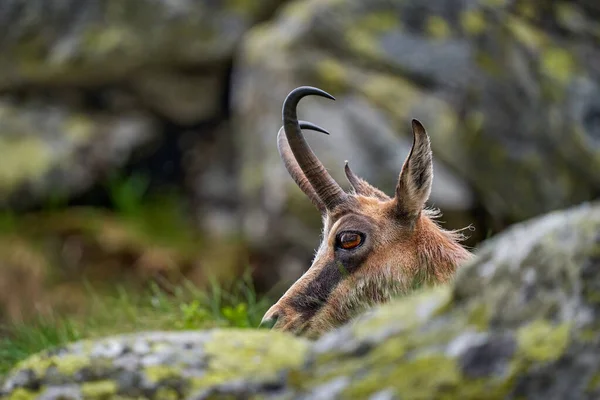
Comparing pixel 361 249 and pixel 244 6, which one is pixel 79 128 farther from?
pixel 361 249

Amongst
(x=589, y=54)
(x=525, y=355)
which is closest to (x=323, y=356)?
(x=525, y=355)

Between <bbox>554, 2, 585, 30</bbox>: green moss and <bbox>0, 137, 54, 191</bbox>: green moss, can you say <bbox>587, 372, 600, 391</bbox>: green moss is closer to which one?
<bbox>554, 2, 585, 30</bbox>: green moss

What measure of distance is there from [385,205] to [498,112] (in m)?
5.32

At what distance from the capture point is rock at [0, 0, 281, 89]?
12633 millimetres

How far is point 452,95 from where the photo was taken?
10.6 metres

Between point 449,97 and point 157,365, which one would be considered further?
point 449,97

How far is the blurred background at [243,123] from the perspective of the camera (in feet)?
34.2

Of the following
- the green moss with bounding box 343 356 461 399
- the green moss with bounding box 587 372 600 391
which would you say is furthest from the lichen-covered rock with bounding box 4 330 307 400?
the green moss with bounding box 587 372 600 391

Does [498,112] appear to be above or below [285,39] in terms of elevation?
below

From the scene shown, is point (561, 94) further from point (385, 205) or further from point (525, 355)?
point (525, 355)

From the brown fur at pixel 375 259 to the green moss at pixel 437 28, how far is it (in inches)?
221

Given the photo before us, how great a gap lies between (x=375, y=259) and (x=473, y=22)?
6.30 m

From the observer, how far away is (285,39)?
437 inches

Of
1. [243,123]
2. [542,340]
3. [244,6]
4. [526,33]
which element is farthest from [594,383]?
[244,6]
